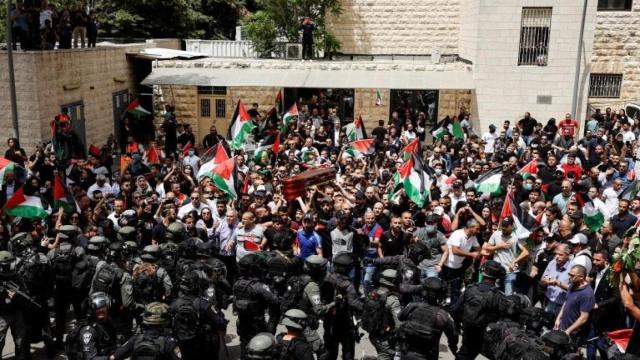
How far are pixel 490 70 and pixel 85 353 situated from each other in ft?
57.2

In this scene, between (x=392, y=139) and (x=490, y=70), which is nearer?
(x=392, y=139)

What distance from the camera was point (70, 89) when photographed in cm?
1745

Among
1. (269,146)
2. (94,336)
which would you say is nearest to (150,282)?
(94,336)

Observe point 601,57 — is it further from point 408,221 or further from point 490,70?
point 408,221

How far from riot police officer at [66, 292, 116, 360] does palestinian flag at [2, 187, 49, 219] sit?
4.31 metres

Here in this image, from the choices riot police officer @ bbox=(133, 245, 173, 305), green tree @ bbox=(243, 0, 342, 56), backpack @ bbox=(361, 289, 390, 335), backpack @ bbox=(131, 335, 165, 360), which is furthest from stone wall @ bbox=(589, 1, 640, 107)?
backpack @ bbox=(131, 335, 165, 360)

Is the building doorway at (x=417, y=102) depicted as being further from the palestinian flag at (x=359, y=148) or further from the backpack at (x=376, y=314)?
the backpack at (x=376, y=314)

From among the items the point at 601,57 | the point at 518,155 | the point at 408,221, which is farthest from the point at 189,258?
the point at 601,57

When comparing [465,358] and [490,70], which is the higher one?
[490,70]

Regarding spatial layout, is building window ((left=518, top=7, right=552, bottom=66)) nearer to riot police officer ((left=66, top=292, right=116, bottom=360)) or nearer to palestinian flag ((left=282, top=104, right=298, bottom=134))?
palestinian flag ((left=282, top=104, right=298, bottom=134))

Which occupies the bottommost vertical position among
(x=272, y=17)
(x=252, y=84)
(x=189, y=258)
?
(x=189, y=258)

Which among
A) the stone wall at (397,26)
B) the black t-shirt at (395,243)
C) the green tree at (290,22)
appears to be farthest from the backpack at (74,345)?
the stone wall at (397,26)

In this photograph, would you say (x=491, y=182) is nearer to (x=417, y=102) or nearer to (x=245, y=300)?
(x=245, y=300)

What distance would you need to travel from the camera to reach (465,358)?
293 inches
